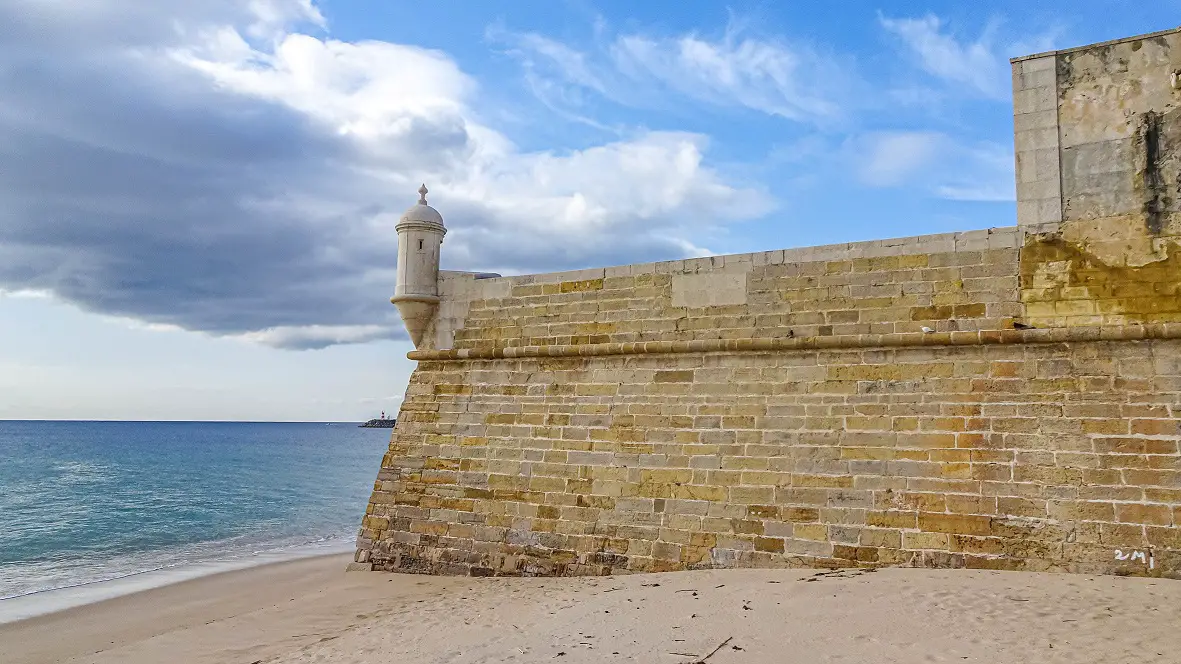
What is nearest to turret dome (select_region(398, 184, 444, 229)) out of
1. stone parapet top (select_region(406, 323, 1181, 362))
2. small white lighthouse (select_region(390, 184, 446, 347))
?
small white lighthouse (select_region(390, 184, 446, 347))

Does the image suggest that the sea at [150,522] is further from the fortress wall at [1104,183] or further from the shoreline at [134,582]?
the fortress wall at [1104,183]

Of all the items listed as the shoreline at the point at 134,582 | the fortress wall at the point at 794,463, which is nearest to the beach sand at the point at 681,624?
the fortress wall at the point at 794,463

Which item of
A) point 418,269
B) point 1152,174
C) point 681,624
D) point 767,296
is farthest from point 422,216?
point 1152,174

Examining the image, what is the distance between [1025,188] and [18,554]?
18689 mm

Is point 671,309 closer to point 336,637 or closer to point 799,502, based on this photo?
point 799,502

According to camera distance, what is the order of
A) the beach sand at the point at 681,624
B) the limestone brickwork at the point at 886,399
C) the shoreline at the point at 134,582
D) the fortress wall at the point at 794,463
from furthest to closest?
1. the shoreline at the point at 134,582
2. the limestone brickwork at the point at 886,399
3. the fortress wall at the point at 794,463
4. the beach sand at the point at 681,624

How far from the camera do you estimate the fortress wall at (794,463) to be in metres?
5.92

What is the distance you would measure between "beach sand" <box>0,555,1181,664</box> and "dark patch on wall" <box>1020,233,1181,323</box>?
226 centimetres

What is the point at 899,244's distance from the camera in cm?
694

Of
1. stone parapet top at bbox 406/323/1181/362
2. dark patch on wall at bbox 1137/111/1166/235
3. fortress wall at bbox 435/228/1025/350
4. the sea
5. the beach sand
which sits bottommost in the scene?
the sea

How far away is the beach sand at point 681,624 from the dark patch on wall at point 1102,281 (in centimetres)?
226

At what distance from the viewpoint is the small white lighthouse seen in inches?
352

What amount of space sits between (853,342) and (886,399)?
0.61m

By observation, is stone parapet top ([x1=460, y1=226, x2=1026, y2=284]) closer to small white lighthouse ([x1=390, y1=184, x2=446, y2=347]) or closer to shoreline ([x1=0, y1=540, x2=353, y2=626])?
small white lighthouse ([x1=390, y1=184, x2=446, y2=347])
